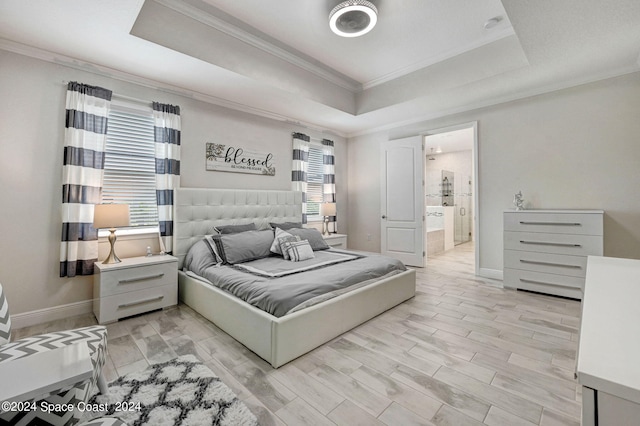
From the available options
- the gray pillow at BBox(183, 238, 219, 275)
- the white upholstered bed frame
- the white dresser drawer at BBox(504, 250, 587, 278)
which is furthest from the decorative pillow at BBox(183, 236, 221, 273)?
the white dresser drawer at BBox(504, 250, 587, 278)

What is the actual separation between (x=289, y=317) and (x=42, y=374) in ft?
4.26

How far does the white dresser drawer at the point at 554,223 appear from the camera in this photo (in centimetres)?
302

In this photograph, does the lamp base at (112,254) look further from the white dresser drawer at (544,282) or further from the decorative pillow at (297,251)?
the white dresser drawer at (544,282)

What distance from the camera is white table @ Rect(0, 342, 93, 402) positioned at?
0.79 metres

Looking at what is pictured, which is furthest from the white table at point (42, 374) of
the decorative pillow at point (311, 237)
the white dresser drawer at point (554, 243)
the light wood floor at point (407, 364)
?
the white dresser drawer at point (554, 243)

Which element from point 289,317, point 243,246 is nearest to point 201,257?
point 243,246

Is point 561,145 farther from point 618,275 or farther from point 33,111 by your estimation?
point 33,111

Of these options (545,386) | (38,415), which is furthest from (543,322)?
(38,415)

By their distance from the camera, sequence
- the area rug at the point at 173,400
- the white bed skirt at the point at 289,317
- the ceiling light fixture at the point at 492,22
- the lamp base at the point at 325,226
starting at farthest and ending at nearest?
the lamp base at the point at 325,226 → the ceiling light fixture at the point at 492,22 → the white bed skirt at the point at 289,317 → the area rug at the point at 173,400

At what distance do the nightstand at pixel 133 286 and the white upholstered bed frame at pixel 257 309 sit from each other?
0.20 meters

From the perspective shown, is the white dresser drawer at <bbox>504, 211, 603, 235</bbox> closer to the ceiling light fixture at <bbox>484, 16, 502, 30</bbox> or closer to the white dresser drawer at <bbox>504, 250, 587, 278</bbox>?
the white dresser drawer at <bbox>504, 250, 587, 278</bbox>

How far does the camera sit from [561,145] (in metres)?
3.45

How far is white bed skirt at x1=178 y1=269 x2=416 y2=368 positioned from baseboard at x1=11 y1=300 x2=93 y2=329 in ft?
3.12

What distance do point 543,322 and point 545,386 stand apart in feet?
3.80
